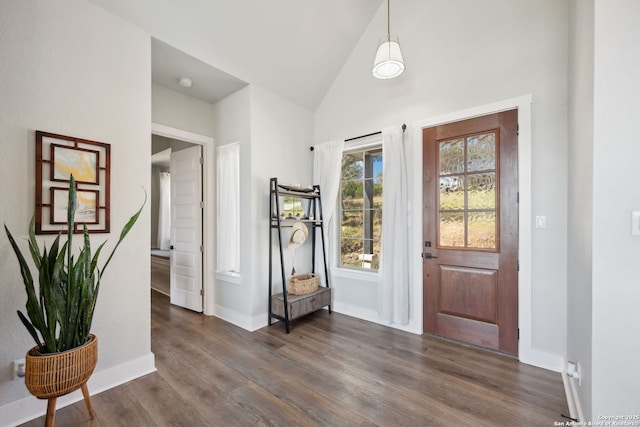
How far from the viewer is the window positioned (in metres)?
3.32

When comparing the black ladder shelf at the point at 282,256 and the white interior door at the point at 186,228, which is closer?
the black ladder shelf at the point at 282,256

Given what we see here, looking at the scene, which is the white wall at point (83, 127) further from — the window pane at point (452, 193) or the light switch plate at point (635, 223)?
the light switch plate at point (635, 223)

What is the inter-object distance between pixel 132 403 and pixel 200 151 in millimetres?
2693

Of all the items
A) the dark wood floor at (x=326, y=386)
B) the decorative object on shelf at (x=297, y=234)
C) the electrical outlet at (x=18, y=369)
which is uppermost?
the decorative object on shelf at (x=297, y=234)

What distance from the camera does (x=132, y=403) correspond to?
1803 mm

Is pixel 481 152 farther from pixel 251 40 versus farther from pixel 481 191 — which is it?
pixel 251 40

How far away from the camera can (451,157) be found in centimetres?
268

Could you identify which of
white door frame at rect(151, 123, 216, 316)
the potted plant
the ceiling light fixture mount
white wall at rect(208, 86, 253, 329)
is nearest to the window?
white wall at rect(208, 86, 253, 329)

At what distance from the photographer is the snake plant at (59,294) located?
145cm

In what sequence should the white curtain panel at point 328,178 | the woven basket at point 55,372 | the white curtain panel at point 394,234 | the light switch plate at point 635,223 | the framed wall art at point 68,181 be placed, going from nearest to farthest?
the light switch plate at point 635,223, the woven basket at point 55,372, the framed wall art at point 68,181, the white curtain panel at point 394,234, the white curtain panel at point 328,178

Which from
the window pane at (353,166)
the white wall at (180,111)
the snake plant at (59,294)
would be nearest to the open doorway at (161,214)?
the white wall at (180,111)

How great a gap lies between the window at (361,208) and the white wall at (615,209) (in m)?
2.06

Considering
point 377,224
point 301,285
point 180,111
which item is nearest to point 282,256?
point 301,285

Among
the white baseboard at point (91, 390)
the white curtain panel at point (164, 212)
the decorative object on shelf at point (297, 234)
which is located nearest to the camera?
the white baseboard at point (91, 390)
